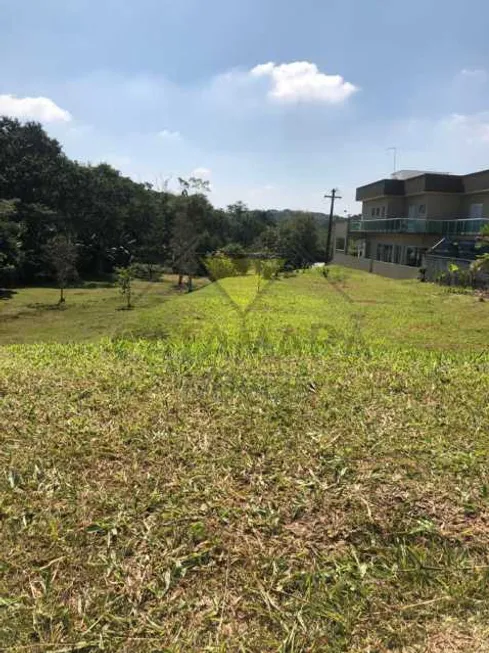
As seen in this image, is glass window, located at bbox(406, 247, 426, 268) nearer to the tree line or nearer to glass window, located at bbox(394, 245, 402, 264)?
glass window, located at bbox(394, 245, 402, 264)

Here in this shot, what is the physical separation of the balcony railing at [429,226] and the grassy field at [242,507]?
17143 mm

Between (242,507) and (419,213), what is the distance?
24.5m

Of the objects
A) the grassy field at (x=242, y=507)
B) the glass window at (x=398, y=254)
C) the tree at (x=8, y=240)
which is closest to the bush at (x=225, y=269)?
the grassy field at (x=242, y=507)

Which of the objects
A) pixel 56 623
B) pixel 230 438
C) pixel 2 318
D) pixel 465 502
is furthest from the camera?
pixel 2 318

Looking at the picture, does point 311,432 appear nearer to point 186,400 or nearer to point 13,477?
point 186,400

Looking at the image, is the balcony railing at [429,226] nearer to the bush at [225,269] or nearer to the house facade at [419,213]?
the house facade at [419,213]

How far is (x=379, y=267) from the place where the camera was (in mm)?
22281

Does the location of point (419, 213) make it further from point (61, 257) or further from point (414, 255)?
point (61, 257)

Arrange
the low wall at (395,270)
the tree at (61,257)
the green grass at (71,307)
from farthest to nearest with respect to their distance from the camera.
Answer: the tree at (61,257) < the low wall at (395,270) < the green grass at (71,307)

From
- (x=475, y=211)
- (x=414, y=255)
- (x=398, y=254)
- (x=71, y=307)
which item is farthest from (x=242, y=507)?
(x=398, y=254)

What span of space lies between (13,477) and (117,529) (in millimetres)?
588

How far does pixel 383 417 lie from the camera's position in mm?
2586

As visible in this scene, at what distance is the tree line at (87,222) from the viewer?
75.0 feet

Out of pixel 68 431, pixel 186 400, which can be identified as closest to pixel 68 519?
pixel 68 431
